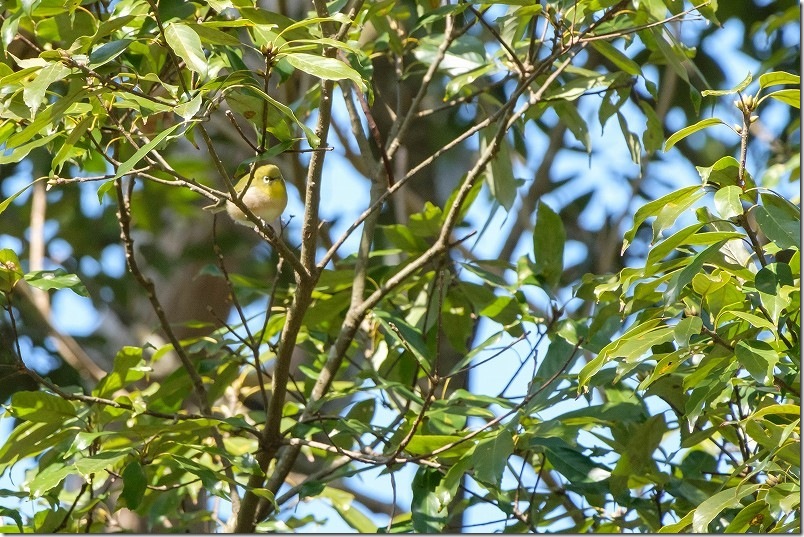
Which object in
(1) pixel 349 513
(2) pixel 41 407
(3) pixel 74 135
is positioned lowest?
(1) pixel 349 513

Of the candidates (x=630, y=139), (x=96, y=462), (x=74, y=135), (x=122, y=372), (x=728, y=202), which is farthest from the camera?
(x=630, y=139)

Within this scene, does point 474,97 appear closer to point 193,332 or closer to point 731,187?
point 731,187

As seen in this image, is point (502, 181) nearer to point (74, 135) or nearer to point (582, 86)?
point (582, 86)

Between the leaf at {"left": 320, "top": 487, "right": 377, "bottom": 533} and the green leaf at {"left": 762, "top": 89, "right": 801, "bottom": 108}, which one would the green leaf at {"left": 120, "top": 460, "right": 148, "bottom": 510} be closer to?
the leaf at {"left": 320, "top": 487, "right": 377, "bottom": 533}

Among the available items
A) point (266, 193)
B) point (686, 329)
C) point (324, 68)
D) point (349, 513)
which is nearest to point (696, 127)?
point (686, 329)

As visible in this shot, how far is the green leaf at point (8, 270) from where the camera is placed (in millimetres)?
1545

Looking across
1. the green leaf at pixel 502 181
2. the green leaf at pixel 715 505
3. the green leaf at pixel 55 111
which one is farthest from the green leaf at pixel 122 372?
the green leaf at pixel 715 505

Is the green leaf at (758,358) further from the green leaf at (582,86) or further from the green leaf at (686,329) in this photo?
the green leaf at (582,86)

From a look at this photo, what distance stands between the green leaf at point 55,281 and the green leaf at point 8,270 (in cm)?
2

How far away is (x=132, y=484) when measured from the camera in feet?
4.97

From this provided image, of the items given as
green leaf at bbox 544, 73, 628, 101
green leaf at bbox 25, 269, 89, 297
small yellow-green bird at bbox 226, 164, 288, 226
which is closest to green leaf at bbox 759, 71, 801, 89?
green leaf at bbox 544, 73, 628, 101

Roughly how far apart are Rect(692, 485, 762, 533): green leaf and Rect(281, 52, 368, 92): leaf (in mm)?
668

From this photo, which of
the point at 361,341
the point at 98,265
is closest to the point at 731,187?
the point at 361,341

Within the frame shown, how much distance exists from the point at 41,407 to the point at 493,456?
2.47 ft
